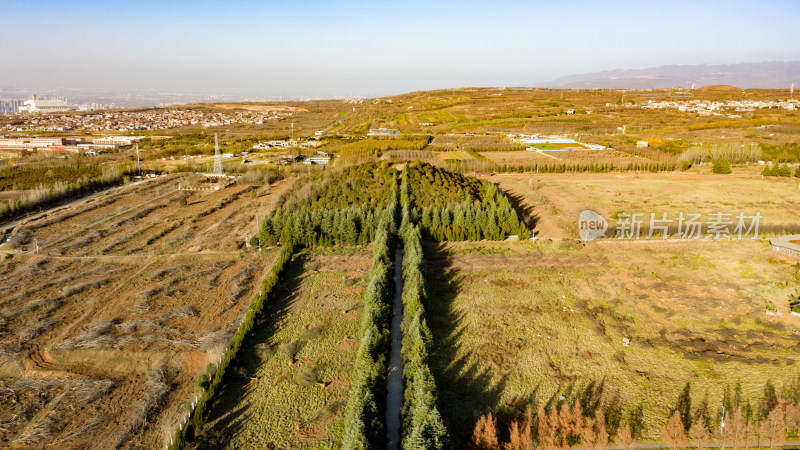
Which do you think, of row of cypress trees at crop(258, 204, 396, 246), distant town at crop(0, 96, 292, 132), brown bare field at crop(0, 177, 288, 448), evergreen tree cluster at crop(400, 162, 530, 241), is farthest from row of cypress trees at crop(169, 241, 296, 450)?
distant town at crop(0, 96, 292, 132)

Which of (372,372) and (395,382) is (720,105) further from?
(372,372)

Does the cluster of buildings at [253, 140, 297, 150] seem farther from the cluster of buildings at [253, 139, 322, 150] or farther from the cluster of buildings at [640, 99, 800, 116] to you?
the cluster of buildings at [640, 99, 800, 116]

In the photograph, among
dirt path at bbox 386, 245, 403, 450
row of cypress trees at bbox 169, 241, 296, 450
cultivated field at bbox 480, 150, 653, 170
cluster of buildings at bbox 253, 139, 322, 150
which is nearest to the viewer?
row of cypress trees at bbox 169, 241, 296, 450

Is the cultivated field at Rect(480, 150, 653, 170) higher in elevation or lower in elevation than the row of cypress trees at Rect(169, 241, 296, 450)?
higher

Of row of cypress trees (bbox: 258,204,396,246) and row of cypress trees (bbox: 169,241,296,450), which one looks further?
row of cypress trees (bbox: 258,204,396,246)

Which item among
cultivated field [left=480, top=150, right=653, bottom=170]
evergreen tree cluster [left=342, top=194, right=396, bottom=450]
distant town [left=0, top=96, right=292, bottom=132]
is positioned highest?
distant town [left=0, top=96, right=292, bottom=132]

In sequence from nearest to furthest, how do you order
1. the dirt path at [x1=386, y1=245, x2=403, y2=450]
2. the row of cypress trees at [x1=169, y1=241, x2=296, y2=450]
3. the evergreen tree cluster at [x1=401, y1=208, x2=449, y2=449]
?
1. the evergreen tree cluster at [x1=401, y1=208, x2=449, y2=449]
2. the row of cypress trees at [x1=169, y1=241, x2=296, y2=450]
3. the dirt path at [x1=386, y1=245, x2=403, y2=450]

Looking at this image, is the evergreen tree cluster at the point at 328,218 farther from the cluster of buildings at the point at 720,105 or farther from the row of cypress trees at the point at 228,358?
the cluster of buildings at the point at 720,105
